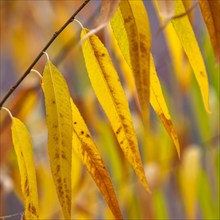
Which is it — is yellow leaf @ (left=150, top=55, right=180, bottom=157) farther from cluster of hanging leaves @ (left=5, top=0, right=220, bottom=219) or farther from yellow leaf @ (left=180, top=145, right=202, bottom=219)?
yellow leaf @ (left=180, top=145, right=202, bottom=219)

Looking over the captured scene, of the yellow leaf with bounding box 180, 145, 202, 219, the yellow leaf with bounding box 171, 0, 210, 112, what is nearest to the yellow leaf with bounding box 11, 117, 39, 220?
the yellow leaf with bounding box 171, 0, 210, 112

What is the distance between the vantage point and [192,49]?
1.86 ft

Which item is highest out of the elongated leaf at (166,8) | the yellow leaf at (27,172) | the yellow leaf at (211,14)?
the yellow leaf at (211,14)

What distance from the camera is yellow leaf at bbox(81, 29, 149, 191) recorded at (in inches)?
21.5

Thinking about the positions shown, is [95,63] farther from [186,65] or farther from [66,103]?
[186,65]

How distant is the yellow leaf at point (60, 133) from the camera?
0.51 m

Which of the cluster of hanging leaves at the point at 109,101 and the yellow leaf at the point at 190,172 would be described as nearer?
the cluster of hanging leaves at the point at 109,101

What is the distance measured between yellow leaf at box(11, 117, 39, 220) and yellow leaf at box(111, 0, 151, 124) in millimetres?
82

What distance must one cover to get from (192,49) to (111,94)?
0.20 ft

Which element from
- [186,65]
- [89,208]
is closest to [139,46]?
[186,65]

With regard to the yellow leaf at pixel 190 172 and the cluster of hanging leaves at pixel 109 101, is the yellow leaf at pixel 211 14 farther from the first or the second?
the yellow leaf at pixel 190 172

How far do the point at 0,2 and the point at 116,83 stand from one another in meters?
0.78

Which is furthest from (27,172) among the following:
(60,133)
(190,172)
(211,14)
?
(190,172)

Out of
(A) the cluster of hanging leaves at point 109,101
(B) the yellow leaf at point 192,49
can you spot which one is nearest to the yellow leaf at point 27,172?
(A) the cluster of hanging leaves at point 109,101
